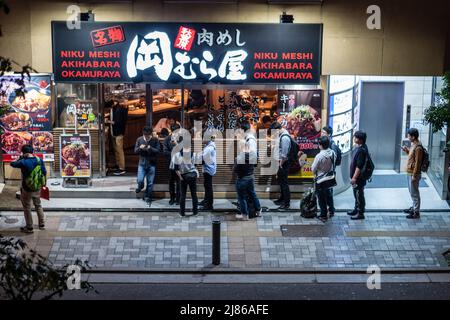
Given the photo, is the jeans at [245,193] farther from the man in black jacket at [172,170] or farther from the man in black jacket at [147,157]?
the man in black jacket at [147,157]

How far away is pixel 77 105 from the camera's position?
53.5 ft

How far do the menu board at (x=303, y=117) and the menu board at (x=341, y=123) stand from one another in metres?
0.35

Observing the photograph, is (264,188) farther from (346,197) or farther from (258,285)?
(258,285)

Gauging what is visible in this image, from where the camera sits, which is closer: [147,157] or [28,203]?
[28,203]

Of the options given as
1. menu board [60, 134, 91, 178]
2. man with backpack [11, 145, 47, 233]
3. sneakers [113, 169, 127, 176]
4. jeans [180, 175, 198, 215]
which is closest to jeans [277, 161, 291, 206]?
jeans [180, 175, 198, 215]

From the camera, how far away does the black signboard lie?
1509 cm

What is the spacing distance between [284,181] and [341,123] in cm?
211

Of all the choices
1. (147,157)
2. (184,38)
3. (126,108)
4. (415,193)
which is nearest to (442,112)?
(415,193)

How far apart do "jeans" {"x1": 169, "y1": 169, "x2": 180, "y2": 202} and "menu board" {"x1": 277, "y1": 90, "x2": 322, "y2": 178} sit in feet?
8.60

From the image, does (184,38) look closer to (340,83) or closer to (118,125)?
(118,125)

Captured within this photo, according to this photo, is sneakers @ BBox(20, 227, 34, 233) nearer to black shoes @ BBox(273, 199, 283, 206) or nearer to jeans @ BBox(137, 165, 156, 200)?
jeans @ BBox(137, 165, 156, 200)

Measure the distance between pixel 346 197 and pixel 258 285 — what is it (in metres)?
5.10
